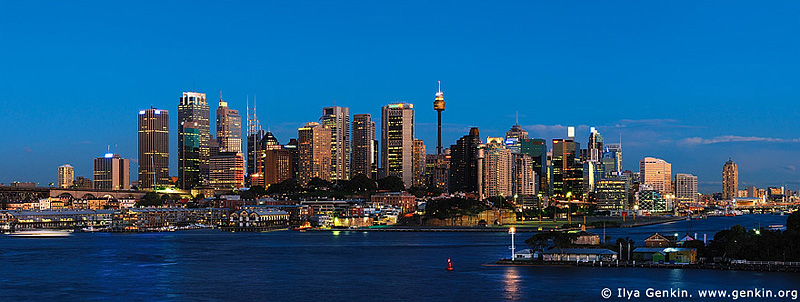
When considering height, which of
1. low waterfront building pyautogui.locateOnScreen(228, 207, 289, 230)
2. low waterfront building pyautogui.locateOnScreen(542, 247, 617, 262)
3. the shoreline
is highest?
low waterfront building pyautogui.locateOnScreen(542, 247, 617, 262)

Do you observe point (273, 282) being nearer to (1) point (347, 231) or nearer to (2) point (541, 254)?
(2) point (541, 254)

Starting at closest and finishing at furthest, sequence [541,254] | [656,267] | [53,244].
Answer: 1. [656,267]
2. [541,254]
3. [53,244]

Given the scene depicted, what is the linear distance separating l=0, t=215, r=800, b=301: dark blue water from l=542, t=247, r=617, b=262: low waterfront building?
2433 mm

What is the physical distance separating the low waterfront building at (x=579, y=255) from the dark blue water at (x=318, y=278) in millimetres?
2433

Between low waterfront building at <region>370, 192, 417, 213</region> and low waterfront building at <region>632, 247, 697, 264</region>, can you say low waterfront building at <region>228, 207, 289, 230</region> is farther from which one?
low waterfront building at <region>632, 247, 697, 264</region>

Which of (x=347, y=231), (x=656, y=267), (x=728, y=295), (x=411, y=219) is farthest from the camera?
(x=411, y=219)

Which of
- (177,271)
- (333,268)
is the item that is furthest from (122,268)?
(333,268)

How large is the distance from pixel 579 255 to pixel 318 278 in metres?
18.3

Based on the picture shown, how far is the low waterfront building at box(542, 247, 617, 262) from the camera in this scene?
64125mm

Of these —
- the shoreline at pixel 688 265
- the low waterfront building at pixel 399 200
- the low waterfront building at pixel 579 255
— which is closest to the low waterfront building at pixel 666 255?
the shoreline at pixel 688 265

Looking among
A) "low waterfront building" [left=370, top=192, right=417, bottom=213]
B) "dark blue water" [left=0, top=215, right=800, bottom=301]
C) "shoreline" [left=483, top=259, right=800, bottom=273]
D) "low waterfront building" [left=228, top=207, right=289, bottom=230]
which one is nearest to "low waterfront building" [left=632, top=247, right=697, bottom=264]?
"shoreline" [left=483, top=259, right=800, bottom=273]

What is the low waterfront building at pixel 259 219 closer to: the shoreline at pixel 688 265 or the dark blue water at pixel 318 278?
the dark blue water at pixel 318 278

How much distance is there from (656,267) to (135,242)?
63.3m

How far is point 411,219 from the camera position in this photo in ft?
535
